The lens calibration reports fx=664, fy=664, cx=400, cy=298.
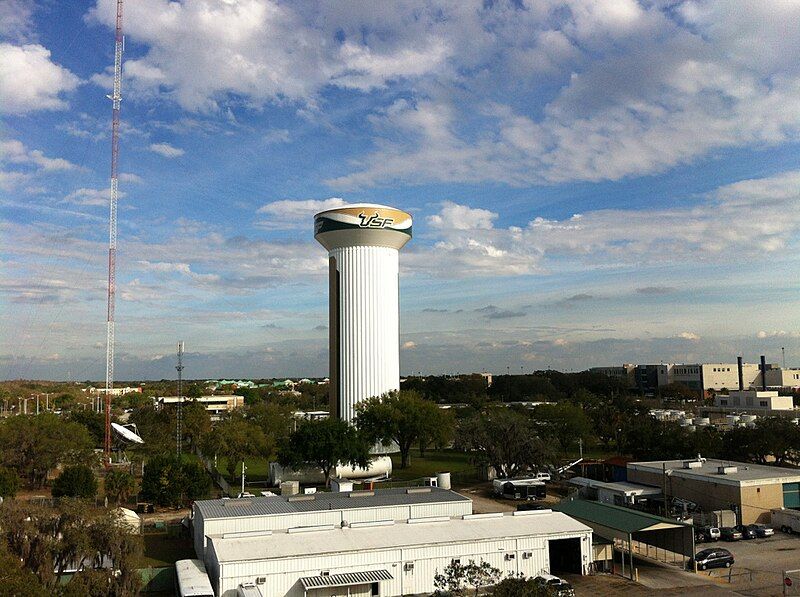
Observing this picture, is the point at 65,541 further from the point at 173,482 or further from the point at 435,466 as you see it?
the point at 435,466

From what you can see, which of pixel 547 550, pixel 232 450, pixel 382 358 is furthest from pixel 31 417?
pixel 547 550

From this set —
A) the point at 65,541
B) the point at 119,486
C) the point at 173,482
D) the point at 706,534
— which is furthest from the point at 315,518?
the point at 706,534

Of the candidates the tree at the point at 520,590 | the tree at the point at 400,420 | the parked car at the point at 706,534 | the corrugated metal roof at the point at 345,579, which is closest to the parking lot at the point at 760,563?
the parked car at the point at 706,534

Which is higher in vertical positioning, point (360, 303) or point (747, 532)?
point (360, 303)

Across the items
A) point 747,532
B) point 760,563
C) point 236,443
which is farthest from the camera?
point 236,443

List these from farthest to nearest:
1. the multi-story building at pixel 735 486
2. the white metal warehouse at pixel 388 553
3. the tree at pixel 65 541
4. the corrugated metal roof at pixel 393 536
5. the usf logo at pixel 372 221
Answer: the usf logo at pixel 372 221, the multi-story building at pixel 735 486, the corrugated metal roof at pixel 393 536, the white metal warehouse at pixel 388 553, the tree at pixel 65 541

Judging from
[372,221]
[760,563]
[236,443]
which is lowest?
[760,563]

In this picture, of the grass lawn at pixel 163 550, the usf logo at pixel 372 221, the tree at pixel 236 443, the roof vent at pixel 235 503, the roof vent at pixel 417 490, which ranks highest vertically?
the usf logo at pixel 372 221

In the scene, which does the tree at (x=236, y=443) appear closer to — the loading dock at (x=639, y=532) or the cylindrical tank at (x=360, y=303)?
the cylindrical tank at (x=360, y=303)
